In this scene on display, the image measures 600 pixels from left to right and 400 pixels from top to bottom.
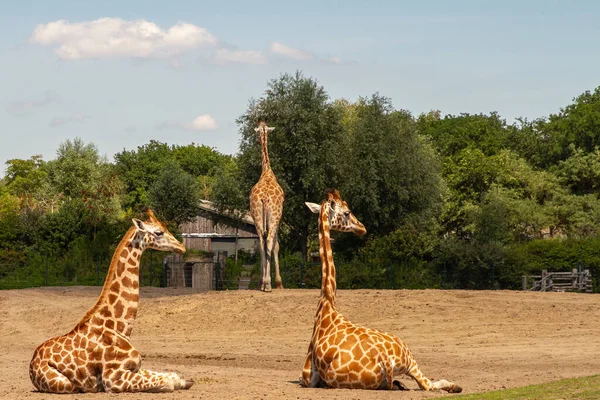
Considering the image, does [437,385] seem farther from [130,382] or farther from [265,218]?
[265,218]

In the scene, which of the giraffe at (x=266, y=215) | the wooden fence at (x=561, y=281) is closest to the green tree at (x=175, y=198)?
the wooden fence at (x=561, y=281)

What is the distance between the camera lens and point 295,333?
98.2 ft

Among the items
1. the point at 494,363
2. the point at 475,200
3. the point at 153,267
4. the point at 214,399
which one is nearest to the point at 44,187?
the point at 475,200

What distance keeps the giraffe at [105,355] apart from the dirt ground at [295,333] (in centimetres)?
33

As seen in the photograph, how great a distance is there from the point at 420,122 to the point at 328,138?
174ft

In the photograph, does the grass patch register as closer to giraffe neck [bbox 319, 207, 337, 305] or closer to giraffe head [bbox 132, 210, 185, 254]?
giraffe neck [bbox 319, 207, 337, 305]

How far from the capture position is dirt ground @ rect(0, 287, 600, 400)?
63.5 feet

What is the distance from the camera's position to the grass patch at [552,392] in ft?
50.2

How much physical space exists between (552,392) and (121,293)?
650cm

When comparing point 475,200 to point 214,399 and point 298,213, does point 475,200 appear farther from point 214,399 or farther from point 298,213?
point 214,399

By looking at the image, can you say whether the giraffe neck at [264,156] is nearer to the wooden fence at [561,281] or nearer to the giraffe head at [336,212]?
the wooden fence at [561,281]

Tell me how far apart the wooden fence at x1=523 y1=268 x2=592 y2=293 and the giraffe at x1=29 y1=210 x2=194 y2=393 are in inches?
1107

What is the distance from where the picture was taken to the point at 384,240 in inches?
1845

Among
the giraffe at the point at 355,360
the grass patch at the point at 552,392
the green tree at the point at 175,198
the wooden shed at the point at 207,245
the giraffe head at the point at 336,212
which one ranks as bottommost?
the grass patch at the point at 552,392
